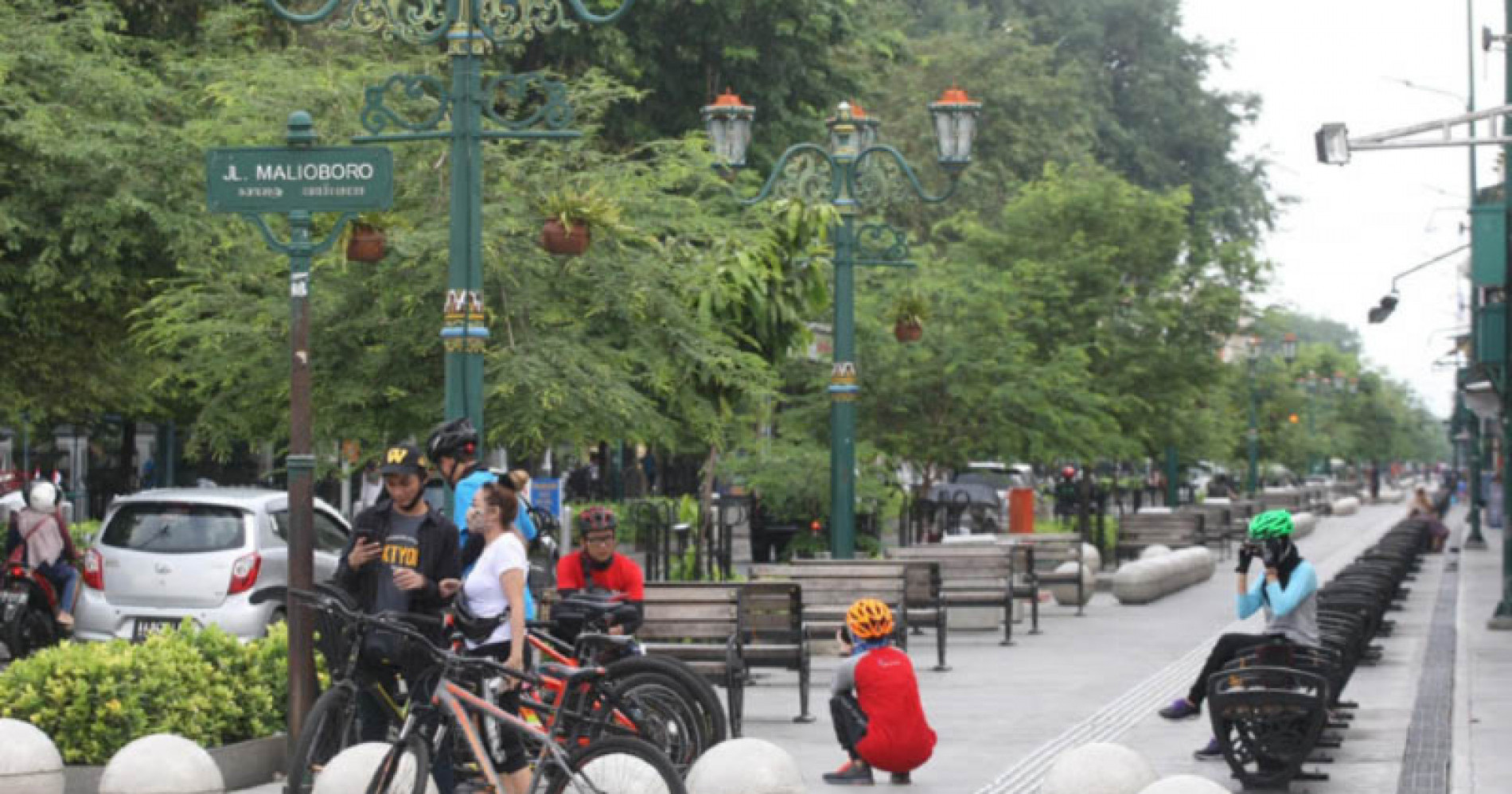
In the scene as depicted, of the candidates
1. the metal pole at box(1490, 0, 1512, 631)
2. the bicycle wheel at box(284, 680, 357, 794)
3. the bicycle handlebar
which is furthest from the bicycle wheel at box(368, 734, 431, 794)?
the metal pole at box(1490, 0, 1512, 631)

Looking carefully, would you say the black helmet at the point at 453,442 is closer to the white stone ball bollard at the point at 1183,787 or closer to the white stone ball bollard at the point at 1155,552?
the white stone ball bollard at the point at 1183,787

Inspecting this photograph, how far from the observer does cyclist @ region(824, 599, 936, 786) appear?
43.4ft

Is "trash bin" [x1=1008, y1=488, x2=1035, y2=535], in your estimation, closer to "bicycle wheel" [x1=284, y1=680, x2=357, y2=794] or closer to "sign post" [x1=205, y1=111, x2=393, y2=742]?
"sign post" [x1=205, y1=111, x2=393, y2=742]

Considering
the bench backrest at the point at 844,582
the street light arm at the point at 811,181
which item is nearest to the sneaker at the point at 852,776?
the bench backrest at the point at 844,582

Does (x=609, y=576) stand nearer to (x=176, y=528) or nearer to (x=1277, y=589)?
(x=1277, y=589)

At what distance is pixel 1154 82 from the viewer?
68.1 meters

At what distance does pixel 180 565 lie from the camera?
19.2 meters

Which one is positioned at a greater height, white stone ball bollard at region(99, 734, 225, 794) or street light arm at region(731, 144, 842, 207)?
street light arm at region(731, 144, 842, 207)

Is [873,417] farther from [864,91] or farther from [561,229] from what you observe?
[561,229]

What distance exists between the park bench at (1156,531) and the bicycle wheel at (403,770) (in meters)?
30.8

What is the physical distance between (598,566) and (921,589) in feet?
29.4

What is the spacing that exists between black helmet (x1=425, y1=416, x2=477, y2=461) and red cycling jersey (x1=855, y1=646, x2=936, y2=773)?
2843 mm

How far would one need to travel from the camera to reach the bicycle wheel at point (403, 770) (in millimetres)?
9211

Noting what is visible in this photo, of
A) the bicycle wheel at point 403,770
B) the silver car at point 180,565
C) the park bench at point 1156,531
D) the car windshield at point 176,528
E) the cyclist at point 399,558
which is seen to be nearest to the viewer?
the bicycle wheel at point 403,770
